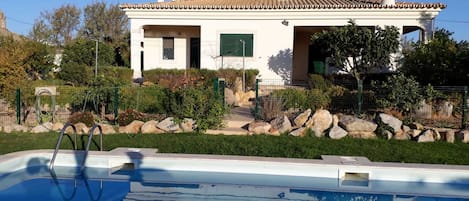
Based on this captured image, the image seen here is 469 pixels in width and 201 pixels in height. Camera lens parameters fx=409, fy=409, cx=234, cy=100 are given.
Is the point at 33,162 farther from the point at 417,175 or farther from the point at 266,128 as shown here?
the point at 417,175

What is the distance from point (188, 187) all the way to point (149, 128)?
11.4 feet

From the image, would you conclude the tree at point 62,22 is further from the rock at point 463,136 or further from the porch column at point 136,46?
the rock at point 463,136

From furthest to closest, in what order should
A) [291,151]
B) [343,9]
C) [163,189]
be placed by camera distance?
1. [343,9]
2. [291,151]
3. [163,189]

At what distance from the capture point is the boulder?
33.8 feet

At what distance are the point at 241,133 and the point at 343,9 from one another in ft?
36.5

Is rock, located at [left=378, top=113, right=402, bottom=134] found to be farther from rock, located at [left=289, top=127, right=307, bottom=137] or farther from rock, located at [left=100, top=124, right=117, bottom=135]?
rock, located at [left=100, top=124, right=117, bottom=135]

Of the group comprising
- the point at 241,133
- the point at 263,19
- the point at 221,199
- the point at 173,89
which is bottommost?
the point at 221,199

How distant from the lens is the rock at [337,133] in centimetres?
978

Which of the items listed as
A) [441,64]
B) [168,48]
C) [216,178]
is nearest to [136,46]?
[168,48]

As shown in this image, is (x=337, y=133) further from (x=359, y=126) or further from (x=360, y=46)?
(x=360, y=46)

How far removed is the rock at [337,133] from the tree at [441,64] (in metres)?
5.24

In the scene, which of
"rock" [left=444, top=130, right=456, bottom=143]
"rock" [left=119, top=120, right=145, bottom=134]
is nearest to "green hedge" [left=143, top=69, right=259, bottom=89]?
"rock" [left=119, top=120, right=145, bottom=134]

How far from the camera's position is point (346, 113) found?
11.7 meters

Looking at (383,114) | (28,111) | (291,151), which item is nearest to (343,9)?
(383,114)
